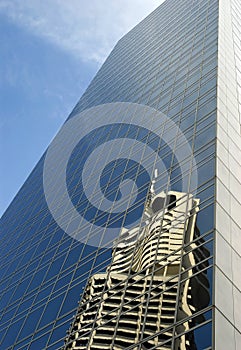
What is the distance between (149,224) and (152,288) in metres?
4.74

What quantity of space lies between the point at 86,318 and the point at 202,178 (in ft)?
24.0

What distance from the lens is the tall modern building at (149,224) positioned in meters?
15.6

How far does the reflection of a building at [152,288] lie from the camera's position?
595 inches

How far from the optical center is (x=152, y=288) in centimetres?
1734

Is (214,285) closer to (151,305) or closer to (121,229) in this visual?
(151,305)

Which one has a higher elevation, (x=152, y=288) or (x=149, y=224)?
(x=149, y=224)

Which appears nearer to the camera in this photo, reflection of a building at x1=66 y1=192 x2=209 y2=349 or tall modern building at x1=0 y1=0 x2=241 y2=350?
reflection of a building at x1=66 y1=192 x2=209 y2=349

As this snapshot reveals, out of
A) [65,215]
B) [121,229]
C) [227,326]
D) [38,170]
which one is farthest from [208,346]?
[38,170]

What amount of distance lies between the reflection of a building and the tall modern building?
0.18 feet

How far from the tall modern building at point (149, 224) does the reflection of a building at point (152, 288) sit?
5cm

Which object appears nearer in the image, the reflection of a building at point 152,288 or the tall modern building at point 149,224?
the reflection of a building at point 152,288

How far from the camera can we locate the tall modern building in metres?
15.6

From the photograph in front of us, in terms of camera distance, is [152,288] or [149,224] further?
[149,224]

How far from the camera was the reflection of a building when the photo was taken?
15.1m
